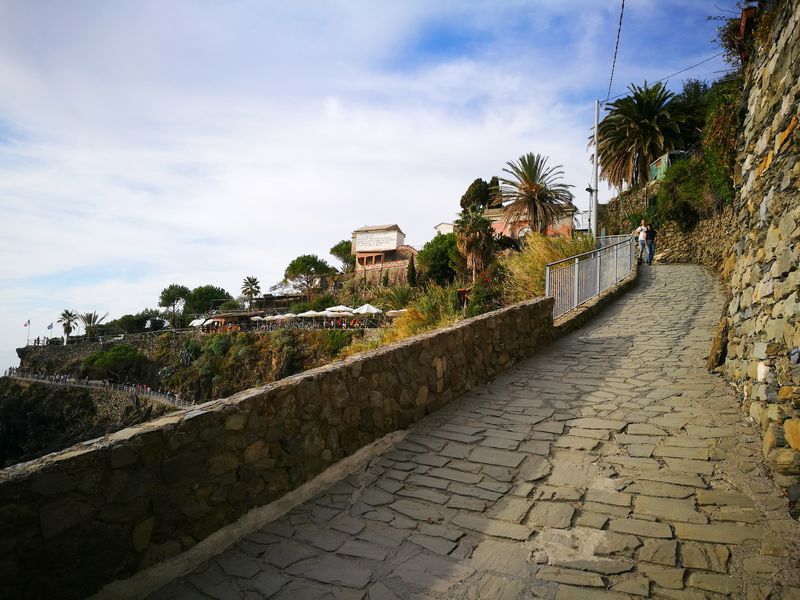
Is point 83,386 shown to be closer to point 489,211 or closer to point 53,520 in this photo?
point 489,211

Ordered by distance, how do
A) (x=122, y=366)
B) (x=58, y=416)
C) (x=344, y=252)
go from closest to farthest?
(x=58, y=416)
(x=122, y=366)
(x=344, y=252)

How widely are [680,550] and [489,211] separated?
46910mm

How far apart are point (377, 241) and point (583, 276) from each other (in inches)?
1752

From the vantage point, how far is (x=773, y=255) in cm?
363

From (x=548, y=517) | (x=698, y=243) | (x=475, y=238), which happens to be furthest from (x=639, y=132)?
(x=548, y=517)

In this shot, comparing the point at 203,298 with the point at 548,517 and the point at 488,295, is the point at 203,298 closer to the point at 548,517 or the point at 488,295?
the point at 488,295

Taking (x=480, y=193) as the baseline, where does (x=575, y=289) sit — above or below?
below

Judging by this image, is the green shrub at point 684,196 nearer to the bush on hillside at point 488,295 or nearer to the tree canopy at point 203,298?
the bush on hillside at point 488,295

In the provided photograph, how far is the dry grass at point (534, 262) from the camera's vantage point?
13484mm

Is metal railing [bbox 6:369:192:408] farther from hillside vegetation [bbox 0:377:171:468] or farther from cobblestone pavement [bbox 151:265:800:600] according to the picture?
cobblestone pavement [bbox 151:265:800:600]

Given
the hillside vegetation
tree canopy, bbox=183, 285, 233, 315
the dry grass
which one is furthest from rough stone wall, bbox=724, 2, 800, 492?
tree canopy, bbox=183, 285, 233, 315

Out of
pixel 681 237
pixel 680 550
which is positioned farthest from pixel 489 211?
pixel 680 550

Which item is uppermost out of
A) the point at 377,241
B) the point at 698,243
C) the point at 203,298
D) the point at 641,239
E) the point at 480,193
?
the point at 480,193

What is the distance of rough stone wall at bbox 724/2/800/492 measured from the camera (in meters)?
3.06
